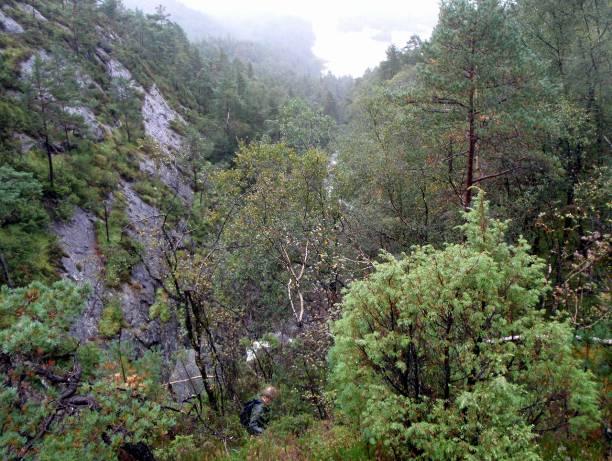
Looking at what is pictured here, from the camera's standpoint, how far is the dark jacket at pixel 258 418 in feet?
26.5

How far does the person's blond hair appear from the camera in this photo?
898 cm

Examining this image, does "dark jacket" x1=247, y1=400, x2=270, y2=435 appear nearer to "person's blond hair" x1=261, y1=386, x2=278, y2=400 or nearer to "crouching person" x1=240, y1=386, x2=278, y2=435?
"crouching person" x1=240, y1=386, x2=278, y2=435

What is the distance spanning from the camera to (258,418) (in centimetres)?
835

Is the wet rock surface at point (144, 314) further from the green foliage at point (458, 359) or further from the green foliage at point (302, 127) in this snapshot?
the green foliage at point (302, 127)

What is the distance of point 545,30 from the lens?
56.6 feet

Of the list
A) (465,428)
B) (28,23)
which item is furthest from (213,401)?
(28,23)

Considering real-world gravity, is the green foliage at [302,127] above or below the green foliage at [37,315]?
above

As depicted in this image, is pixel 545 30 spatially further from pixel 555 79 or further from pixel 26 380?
pixel 26 380

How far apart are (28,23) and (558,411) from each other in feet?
135

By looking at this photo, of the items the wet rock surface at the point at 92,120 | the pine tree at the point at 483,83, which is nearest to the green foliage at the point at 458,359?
the pine tree at the point at 483,83

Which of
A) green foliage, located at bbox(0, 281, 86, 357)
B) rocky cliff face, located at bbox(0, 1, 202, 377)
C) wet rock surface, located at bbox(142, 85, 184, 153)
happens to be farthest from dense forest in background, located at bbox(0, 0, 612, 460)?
wet rock surface, located at bbox(142, 85, 184, 153)

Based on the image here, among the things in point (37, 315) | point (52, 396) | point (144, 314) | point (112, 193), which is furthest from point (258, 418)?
point (112, 193)

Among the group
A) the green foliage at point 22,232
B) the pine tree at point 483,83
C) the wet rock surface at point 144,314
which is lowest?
the wet rock surface at point 144,314

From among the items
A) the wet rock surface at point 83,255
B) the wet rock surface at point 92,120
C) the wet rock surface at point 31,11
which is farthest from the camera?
the wet rock surface at point 31,11
